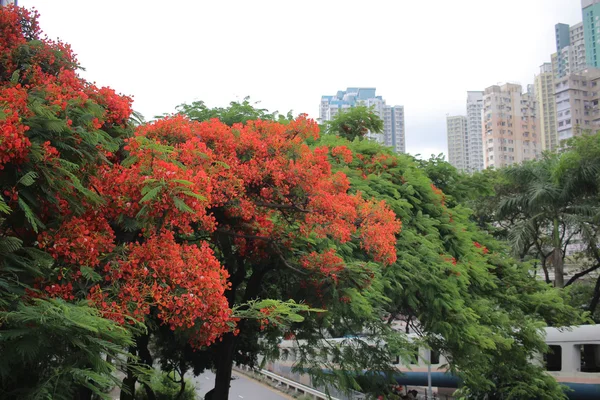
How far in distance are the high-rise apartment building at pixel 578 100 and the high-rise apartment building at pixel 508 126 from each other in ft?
16.4

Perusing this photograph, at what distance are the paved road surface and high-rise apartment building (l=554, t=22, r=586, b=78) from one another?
79.1 m

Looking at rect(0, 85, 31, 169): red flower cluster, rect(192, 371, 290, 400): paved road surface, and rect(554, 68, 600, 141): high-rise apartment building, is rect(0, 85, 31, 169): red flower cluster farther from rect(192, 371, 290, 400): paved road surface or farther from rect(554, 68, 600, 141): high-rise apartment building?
rect(554, 68, 600, 141): high-rise apartment building

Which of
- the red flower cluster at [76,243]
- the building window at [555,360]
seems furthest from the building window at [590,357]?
the red flower cluster at [76,243]

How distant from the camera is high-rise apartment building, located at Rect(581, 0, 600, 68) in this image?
3730 inches

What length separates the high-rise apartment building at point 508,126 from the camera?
61.8m

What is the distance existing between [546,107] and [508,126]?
2016cm

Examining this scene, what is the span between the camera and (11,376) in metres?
4.34

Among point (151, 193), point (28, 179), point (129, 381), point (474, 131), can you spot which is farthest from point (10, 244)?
point (474, 131)

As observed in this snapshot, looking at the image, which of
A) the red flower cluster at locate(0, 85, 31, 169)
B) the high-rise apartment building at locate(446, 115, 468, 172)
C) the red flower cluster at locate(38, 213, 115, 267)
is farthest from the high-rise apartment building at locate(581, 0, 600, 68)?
the red flower cluster at locate(0, 85, 31, 169)

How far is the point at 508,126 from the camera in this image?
205 feet

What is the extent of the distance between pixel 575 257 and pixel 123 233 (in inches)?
807

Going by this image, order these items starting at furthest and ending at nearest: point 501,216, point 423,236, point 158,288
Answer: point 501,216
point 423,236
point 158,288

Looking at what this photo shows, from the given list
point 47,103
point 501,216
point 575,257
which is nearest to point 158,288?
point 47,103

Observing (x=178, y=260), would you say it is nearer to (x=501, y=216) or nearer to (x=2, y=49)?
(x=2, y=49)
